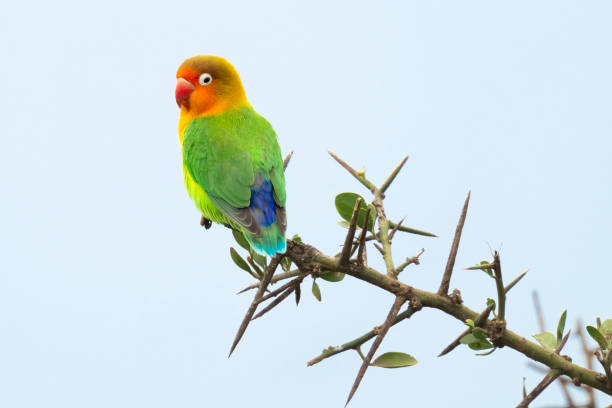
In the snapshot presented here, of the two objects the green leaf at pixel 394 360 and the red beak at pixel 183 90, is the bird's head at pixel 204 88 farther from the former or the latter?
the green leaf at pixel 394 360

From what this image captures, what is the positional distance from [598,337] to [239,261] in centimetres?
117

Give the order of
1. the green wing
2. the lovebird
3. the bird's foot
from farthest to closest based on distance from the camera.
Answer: the bird's foot → the green wing → the lovebird

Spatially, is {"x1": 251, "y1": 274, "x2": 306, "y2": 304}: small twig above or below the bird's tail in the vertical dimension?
below

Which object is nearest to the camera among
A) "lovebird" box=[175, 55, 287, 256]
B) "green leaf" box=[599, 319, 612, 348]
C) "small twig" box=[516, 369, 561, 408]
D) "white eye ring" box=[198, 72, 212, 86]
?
"small twig" box=[516, 369, 561, 408]

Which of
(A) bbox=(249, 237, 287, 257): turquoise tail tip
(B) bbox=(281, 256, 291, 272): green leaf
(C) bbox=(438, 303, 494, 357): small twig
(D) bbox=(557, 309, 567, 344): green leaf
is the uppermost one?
(A) bbox=(249, 237, 287, 257): turquoise tail tip

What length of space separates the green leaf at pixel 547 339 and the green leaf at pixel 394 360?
38 cm

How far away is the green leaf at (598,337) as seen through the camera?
2.16m

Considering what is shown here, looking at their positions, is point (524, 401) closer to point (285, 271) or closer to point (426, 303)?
point (426, 303)

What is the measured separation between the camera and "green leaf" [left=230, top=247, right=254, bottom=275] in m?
2.46

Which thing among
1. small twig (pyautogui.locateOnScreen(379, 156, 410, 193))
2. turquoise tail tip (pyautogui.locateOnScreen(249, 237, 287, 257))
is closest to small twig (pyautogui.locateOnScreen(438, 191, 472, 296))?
small twig (pyautogui.locateOnScreen(379, 156, 410, 193))

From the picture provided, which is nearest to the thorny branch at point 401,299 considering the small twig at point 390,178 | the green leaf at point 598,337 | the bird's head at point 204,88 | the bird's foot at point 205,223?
the green leaf at point 598,337

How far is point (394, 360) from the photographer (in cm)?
221

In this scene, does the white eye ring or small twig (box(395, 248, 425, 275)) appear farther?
the white eye ring

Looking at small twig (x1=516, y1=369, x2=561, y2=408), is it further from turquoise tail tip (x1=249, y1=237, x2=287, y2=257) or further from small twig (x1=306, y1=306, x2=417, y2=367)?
turquoise tail tip (x1=249, y1=237, x2=287, y2=257)
